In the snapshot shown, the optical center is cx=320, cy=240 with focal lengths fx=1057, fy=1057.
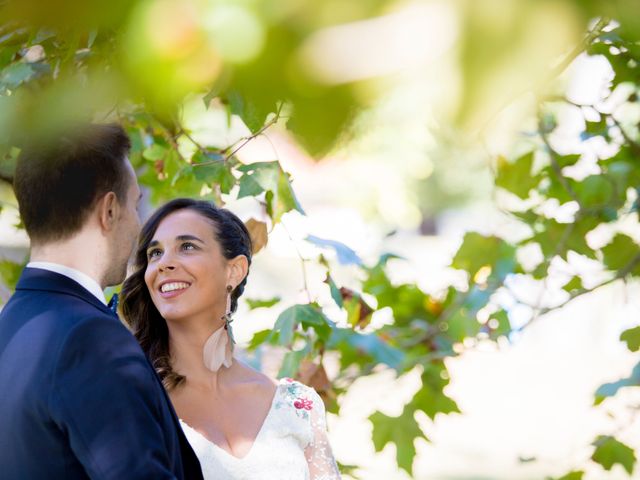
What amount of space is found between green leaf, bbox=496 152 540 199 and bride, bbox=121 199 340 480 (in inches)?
37.3

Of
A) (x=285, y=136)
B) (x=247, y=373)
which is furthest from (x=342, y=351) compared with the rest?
(x=285, y=136)

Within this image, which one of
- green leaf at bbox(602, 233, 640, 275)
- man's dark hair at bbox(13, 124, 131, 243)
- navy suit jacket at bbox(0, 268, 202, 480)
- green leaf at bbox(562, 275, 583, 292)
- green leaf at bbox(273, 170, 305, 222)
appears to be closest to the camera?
navy suit jacket at bbox(0, 268, 202, 480)

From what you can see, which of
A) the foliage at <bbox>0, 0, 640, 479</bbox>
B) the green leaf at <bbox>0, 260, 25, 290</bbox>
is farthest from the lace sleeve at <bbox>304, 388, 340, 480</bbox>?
the green leaf at <bbox>0, 260, 25, 290</bbox>

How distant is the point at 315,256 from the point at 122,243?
4.41ft

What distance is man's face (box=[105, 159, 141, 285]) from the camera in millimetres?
1950

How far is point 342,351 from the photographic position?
12.8 feet

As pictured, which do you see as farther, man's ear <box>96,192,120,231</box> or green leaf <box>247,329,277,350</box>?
green leaf <box>247,329,277,350</box>

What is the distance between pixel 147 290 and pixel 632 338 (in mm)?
1540

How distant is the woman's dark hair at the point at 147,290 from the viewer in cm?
338

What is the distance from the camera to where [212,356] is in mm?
3383

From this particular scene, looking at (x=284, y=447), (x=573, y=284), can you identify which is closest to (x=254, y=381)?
(x=284, y=447)

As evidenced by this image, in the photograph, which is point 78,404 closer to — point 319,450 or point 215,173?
point 215,173

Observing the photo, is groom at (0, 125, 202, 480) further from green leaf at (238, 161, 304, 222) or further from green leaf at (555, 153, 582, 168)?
green leaf at (555, 153, 582, 168)

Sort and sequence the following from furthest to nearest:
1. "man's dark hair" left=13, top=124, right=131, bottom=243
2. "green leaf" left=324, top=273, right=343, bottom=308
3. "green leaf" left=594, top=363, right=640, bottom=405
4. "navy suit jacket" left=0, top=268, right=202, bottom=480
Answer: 1. "green leaf" left=324, top=273, right=343, bottom=308
2. "green leaf" left=594, top=363, right=640, bottom=405
3. "man's dark hair" left=13, top=124, right=131, bottom=243
4. "navy suit jacket" left=0, top=268, right=202, bottom=480
